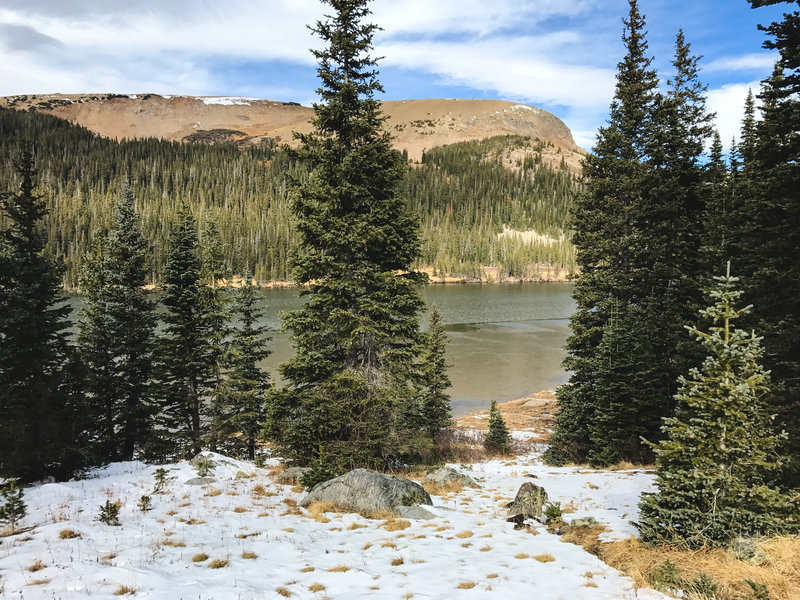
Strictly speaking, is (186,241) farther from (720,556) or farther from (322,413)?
(720,556)

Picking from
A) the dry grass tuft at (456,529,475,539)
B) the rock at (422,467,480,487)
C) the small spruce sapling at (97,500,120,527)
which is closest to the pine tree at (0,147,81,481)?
the small spruce sapling at (97,500,120,527)

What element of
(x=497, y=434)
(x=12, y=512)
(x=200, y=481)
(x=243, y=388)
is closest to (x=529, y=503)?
(x=200, y=481)

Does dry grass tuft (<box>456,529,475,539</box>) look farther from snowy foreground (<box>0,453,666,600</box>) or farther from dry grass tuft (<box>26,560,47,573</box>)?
dry grass tuft (<box>26,560,47,573</box>)

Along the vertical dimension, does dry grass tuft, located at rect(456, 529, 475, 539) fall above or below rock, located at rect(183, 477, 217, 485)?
above

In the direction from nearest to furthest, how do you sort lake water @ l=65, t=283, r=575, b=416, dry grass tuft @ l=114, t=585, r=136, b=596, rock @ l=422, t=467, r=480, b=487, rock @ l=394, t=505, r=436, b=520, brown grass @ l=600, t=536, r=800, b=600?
1. dry grass tuft @ l=114, t=585, r=136, b=596
2. brown grass @ l=600, t=536, r=800, b=600
3. rock @ l=394, t=505, r=436, b=520
4. rock @ l=422, t=467, r=480, b=487
5. lake water @ l=65, t=283, r=575, b=416

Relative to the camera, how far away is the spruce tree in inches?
750

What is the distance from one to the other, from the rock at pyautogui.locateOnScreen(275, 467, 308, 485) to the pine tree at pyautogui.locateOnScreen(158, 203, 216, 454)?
852cm

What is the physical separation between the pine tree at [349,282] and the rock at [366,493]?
5.49 feet

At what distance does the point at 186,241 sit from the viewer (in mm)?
20469

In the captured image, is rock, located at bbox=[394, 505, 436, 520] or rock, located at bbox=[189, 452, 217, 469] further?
rock, located at bbox=[189, 452, 217, 469]

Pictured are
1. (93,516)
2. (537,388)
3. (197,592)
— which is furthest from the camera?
(537,388)

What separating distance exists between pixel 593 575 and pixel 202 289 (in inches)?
754

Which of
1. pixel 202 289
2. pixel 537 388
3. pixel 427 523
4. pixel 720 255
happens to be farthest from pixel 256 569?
pixel 537 388

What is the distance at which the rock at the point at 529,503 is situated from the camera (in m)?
9.90
